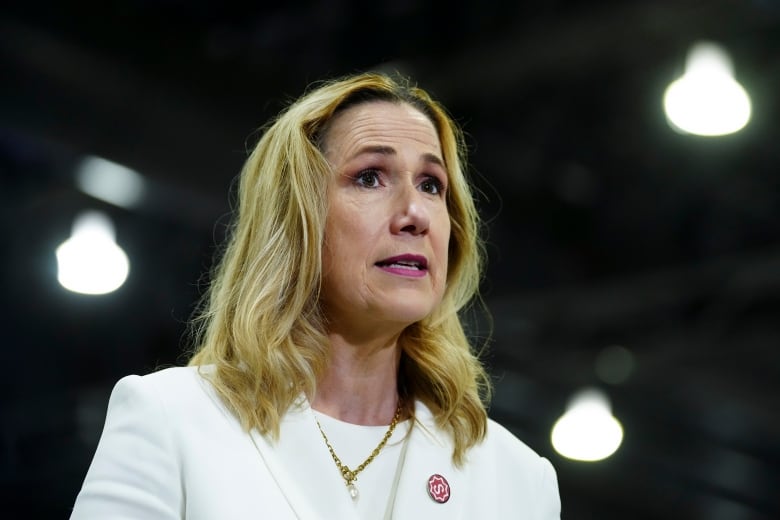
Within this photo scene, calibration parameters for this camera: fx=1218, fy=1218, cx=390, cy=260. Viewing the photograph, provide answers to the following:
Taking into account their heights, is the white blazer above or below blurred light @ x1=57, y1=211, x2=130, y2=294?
below

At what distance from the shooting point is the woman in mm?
1885

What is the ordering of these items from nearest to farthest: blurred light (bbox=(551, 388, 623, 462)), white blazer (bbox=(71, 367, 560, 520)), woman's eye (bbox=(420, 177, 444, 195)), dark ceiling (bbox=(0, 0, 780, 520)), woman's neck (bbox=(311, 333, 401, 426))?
white blazer (bbox=(71, 367, 560, 520)), woman's neck (bbox=(311, 333, 401, 426)), woman's eye (bbox=(420, 177, 444, 195)), dark ceiling (bbox=(0, 0, 780, 520)), blurred light (bbox=(551, 388, 623, 462))

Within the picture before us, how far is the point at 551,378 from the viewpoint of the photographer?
5.23 metres

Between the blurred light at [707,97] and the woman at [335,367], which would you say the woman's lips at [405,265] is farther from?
the blurred light at [707,97]

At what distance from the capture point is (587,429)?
505 cm

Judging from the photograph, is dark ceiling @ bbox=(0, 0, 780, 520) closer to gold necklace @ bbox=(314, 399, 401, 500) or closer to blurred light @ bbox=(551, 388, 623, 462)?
blurred light @ bbox=(551, 388, 623, 462)

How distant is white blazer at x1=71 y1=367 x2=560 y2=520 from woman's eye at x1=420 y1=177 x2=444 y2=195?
0.46m

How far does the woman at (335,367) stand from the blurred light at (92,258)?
161 cm

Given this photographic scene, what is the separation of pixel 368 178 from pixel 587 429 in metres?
→ 3.07

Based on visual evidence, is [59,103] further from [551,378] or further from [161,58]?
[551,378]

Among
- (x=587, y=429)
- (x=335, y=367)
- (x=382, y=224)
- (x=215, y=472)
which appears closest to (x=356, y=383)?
(x=335, y=367)

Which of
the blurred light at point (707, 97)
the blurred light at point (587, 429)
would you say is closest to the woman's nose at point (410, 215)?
the blurred light at point (707, 97)

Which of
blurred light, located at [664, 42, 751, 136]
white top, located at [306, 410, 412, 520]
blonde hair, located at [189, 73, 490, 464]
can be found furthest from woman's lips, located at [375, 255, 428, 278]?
blurred light, located at [664, 42, 751, 136]

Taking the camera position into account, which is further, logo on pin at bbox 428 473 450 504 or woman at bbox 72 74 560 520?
logo on pin at bbox 428 473 450 504
